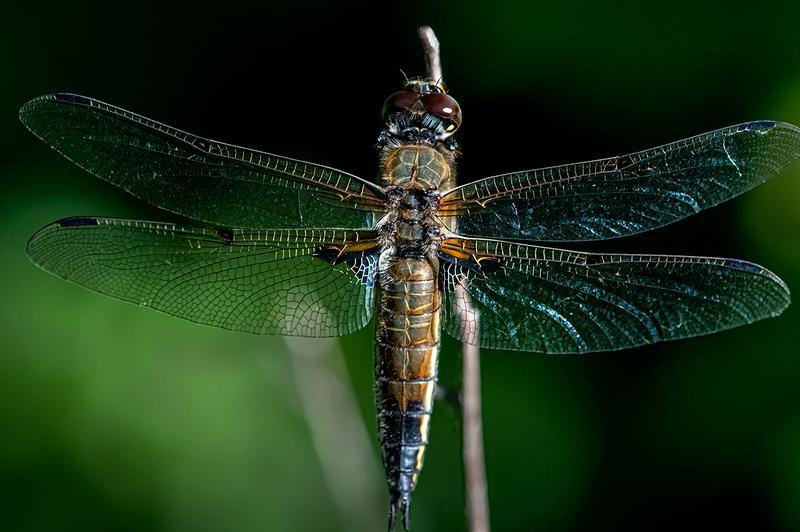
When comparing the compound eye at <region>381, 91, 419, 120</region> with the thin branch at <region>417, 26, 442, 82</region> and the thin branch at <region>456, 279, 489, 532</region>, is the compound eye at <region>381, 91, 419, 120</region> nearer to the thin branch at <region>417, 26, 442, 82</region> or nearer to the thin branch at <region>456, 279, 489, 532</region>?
the thin branch at <region>417, 26, 442, 82</region>

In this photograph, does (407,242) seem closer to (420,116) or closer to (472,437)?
(420,116)

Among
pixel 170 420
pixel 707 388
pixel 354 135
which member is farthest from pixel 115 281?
pixel 707 388

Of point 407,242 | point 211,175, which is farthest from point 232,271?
point 407,242

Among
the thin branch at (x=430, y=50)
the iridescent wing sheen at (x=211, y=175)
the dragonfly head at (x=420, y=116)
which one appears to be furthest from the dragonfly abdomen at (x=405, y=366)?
the thin branch at (x=430, y=50)

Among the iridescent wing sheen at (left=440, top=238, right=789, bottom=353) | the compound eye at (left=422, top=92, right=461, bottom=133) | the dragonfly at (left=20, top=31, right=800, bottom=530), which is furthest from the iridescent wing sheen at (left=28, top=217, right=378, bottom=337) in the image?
the compound eye at (left=422, top=92, right=461, bottom=133)

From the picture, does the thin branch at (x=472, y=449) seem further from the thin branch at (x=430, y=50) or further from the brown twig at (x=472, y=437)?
the thin branch at (x=430, y=50)

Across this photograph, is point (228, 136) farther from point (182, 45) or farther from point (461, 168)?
point (461, 168)

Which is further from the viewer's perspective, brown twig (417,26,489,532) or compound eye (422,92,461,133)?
compound eye (422,92,461,133)
